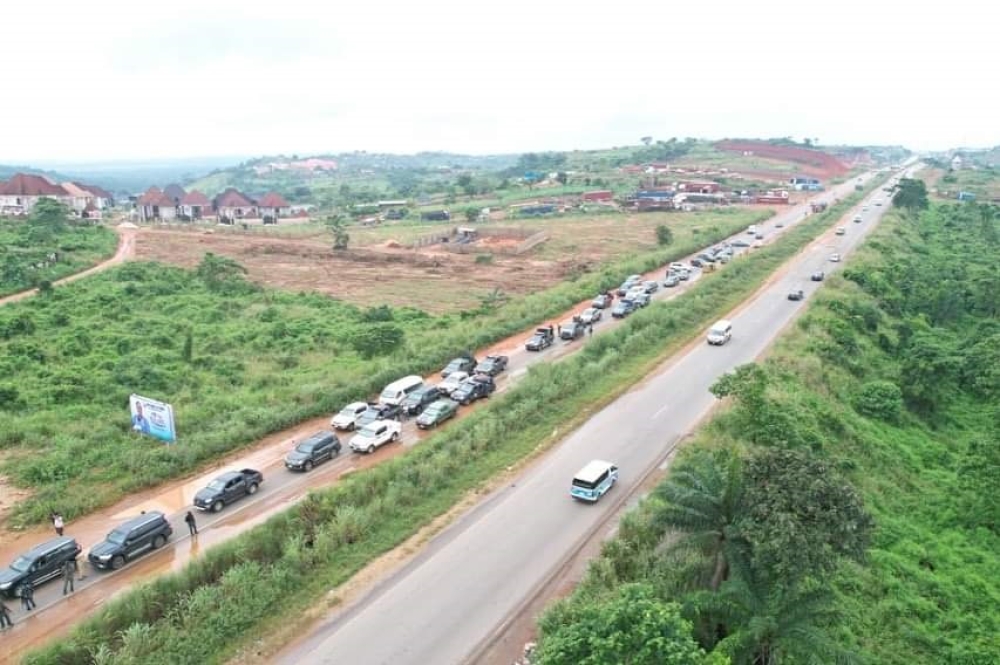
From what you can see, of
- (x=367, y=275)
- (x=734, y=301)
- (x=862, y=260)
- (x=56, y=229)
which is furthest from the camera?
(x=56, y=229)

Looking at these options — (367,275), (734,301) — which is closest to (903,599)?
(734,301)

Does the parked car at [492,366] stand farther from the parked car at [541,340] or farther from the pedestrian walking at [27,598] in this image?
the pedestrian walking at [27,598]

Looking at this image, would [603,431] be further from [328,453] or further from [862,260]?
[862,260]

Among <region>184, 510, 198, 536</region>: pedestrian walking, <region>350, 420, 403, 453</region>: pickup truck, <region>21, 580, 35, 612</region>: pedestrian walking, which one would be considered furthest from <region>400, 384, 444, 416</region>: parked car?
<region>21, 580, 35, 612</region>: pedestrian walking

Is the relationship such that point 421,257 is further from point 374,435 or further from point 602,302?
point 374,435

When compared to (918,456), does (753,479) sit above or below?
above

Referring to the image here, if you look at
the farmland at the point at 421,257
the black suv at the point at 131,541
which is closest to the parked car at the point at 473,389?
the black suv at the point at 131,541
